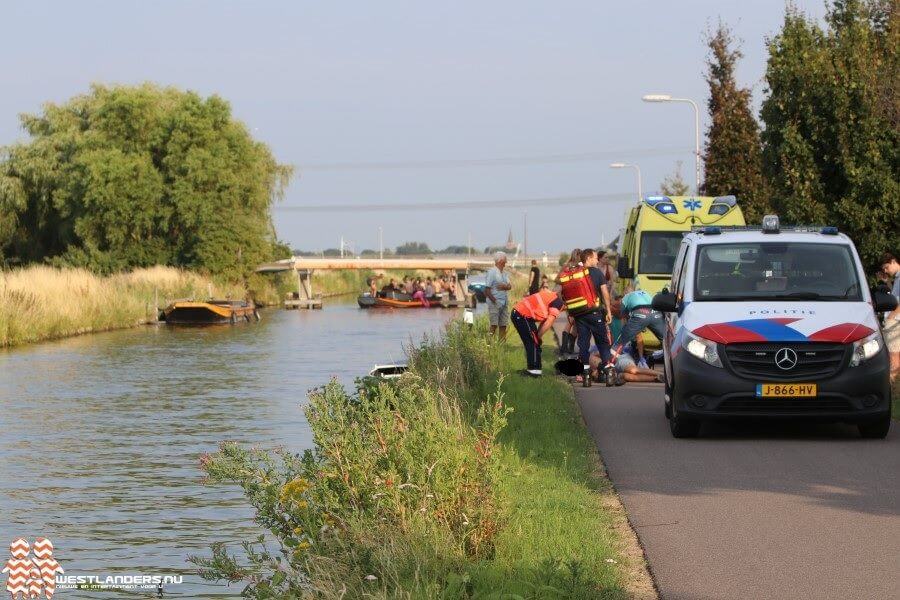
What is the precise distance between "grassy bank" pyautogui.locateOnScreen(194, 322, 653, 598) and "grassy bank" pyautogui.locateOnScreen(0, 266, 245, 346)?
36413 millimetres

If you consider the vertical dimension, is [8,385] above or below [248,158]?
below

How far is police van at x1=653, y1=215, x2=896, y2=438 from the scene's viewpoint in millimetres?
14047

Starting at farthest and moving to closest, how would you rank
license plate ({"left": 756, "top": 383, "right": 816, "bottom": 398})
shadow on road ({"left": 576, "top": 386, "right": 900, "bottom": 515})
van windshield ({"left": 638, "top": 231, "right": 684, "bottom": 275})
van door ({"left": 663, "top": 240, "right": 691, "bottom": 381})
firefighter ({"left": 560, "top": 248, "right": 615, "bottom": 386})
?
1. van windshield ({"left": 638, "top": 231, "right": 684, "bottom": 275})
2. firefighter ({"left": 560, "top": 248, "right": 615, "bottom": 386})
3. van door ({"left": 663, "top": 240, "right": 691, "bottom": 381})
4. license plate ({"left": 756, "top": 383, "right": 816, "bottom": 398})
5. shadow on road ({"left": 576, "top": 386, "right": 900, "bottom": 515})

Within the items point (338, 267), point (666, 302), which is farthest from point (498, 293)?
point (338, 267)

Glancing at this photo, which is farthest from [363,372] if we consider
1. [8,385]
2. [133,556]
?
[133,556]

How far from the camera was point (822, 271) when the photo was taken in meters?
15.1

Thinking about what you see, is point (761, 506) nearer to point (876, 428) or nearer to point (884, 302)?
point (876, 428)

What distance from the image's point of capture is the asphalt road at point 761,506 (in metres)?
8.20

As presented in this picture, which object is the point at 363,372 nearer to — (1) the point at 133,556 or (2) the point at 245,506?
(2) the point at 245,506

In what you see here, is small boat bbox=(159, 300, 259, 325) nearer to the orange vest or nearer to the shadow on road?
the orange vest

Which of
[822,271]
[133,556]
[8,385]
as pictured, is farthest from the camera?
[8,385]

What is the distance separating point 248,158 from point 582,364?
203 feet

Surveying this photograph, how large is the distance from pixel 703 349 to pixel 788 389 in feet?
2.80
